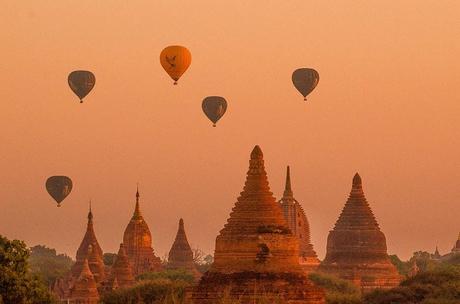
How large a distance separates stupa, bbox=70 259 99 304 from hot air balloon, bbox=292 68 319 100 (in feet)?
65.7

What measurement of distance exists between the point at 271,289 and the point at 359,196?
5217cm

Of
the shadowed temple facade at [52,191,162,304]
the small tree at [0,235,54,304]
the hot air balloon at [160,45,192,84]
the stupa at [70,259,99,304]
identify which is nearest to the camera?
the small tree at [0,235,54,304]

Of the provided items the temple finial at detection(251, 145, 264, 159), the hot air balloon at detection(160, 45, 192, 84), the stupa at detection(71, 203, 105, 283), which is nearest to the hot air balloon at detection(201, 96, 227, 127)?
the hot air balloon at detection(160, 45, 192, 84)

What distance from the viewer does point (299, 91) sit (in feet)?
318

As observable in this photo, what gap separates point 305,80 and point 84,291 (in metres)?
21.5

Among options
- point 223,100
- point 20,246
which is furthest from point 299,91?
point 20,246

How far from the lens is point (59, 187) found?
113 meters

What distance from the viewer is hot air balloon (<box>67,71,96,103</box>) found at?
9700 centimetres

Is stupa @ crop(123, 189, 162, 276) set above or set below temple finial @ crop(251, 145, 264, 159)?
above

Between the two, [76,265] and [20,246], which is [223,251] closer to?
[20,246]

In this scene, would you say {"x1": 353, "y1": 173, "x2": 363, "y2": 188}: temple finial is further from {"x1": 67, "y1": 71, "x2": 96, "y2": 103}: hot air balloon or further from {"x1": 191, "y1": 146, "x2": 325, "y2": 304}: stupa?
{"x1": 191, "y1": 146, "x2": 325, "y2": 304}: stupa

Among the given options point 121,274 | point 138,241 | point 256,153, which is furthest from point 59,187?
point 256,153

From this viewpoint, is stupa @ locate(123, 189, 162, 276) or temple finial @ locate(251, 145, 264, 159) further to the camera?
stupa @ locate(123, 189, 162, 276)

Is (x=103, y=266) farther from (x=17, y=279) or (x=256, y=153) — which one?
(x=17, y=279)
